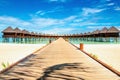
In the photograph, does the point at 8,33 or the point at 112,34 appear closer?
the point at 8,33

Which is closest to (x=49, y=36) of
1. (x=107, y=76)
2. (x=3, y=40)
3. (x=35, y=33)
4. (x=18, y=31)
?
(x=35, y=33)

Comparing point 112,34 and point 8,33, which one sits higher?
point 8,33

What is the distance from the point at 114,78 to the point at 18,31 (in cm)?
5886

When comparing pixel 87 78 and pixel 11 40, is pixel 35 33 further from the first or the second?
pixel 87 78

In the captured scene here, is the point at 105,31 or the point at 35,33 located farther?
the point at 35,33

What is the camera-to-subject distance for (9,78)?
5797mm

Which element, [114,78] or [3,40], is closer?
[114,78]

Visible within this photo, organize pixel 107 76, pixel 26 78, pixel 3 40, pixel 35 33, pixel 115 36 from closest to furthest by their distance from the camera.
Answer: pixel 26 78, pixel 107 76, pixel 3 40, pixel 115 36, pixel 35 33

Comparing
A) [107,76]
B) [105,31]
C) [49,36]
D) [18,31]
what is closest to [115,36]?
[105,31]

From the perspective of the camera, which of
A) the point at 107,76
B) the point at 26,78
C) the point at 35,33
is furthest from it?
the point at 35,33

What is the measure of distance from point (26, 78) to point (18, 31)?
5854 cm

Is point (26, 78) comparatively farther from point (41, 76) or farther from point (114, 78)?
point (114, 78)

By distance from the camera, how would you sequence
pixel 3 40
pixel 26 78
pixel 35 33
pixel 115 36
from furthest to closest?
pixel 35 33, pixel 115 36, pixel 3 40, pixel 26 78

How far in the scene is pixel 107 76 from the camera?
20.2 feet
